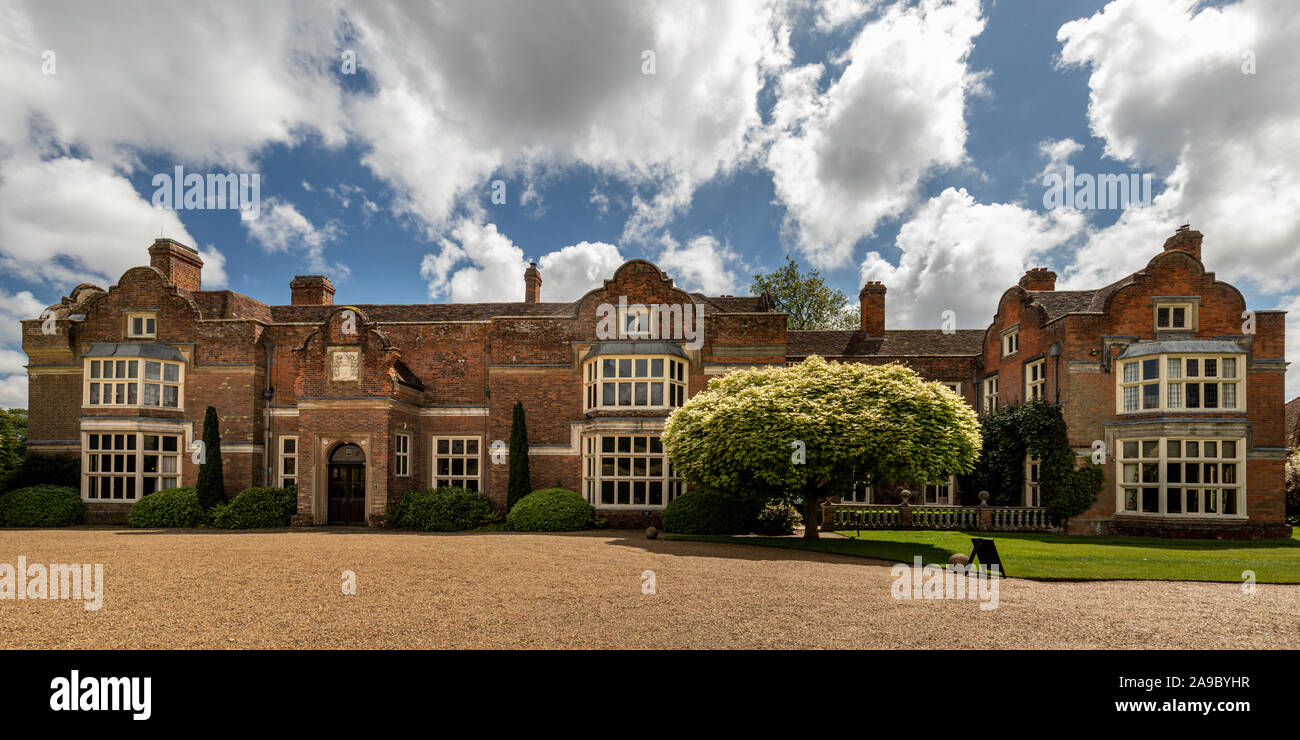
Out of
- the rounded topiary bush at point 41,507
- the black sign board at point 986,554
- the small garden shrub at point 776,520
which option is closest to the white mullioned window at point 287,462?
the rounded topiary bush at point 41,507

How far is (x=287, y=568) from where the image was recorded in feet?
39.7

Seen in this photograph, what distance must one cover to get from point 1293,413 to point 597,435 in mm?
46380

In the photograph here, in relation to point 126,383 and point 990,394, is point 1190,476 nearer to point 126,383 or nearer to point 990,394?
point 990,394

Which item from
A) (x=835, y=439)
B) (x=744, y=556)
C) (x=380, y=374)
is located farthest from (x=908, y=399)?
(x=380, y=374)

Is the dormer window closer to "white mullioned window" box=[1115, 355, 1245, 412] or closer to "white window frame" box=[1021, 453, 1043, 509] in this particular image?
"white mullioned window" box=[1115, 355, 1245, 412]

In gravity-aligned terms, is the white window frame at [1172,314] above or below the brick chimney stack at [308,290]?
below

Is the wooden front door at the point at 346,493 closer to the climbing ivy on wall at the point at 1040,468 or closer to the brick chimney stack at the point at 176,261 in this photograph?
the brick chimney stack at the point at 176,261

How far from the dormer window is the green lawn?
7118 mm

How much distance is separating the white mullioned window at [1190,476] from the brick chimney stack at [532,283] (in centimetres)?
2634

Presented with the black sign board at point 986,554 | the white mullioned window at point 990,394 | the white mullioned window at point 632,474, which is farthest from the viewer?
the white mullioned window at point 990,394

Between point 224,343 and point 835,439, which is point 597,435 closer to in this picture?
point 835,439

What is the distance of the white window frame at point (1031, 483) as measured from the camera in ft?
74.4

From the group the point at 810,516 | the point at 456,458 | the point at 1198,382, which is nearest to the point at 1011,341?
the point at 1198,382

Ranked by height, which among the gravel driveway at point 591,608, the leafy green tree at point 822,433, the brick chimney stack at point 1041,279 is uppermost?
the brick chimney stack at point 1041,279
